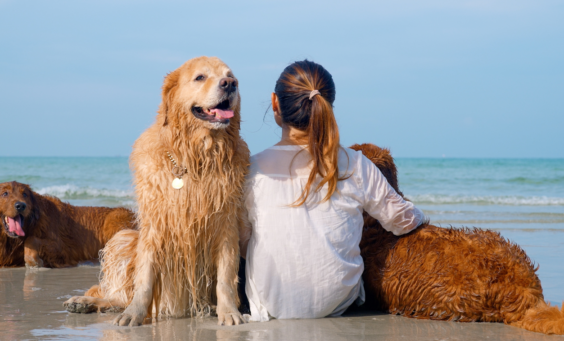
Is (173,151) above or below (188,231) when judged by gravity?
above

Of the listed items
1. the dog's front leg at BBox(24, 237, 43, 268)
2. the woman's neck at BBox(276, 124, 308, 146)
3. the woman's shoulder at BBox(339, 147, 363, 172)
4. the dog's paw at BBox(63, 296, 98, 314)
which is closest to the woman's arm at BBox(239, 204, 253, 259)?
the woman's neck at BBox(276, 124, 308, 146)

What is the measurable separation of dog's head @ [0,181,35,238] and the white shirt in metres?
3.66

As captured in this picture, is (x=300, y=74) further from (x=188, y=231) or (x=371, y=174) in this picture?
(x=188, y=231)

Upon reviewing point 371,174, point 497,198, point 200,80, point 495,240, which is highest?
point 200,80

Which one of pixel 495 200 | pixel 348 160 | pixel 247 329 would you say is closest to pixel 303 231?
pixel 348 160

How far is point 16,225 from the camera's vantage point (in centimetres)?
619

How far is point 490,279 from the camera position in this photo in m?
3.27

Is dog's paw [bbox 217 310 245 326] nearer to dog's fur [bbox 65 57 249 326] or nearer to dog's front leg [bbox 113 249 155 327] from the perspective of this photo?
dog's fur [bbox 65 57 249 326]

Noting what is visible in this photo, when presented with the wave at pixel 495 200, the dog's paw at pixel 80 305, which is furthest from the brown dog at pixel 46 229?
the wave at pixel 495 200

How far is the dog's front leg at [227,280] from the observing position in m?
3.46

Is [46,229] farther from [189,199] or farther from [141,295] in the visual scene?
[189,199]

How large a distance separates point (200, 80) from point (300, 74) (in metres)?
0.61

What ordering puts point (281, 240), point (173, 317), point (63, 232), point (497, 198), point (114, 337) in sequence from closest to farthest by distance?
point (114, 337) → point (281, 240) → point (173, 317) → point (63, 232) → point (497, 198)

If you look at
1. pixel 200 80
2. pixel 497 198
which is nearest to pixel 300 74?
pixel 200 80
